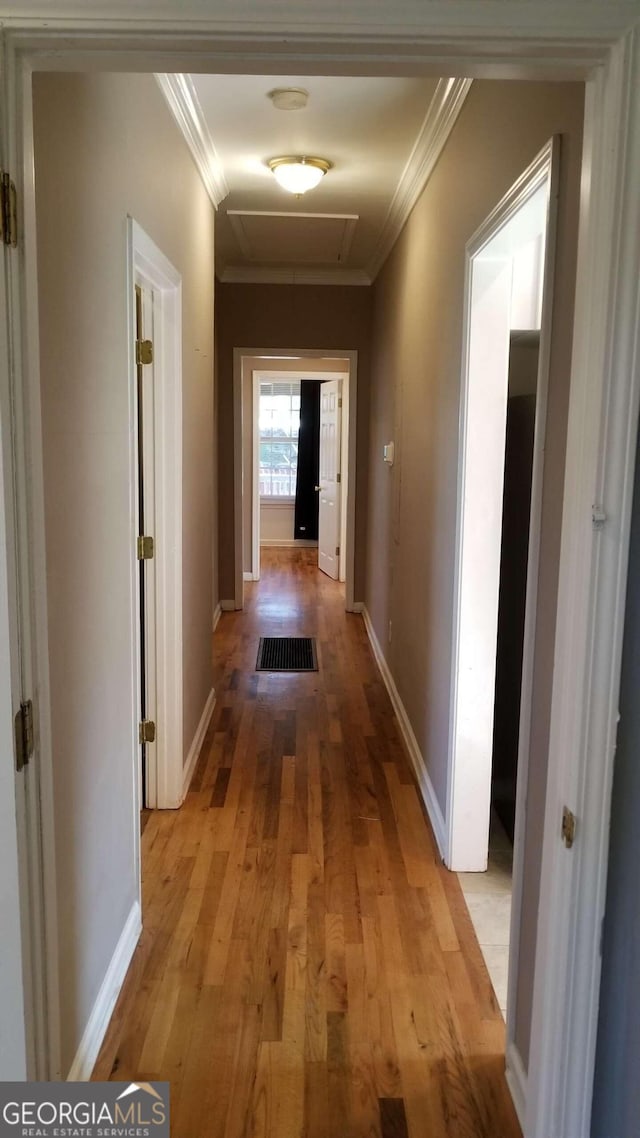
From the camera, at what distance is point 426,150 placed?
3.28 metres

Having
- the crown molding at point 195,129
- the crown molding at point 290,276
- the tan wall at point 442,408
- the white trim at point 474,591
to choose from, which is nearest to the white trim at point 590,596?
the tan wall at point 442,408

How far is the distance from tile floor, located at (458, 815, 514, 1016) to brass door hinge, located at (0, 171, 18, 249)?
211cm

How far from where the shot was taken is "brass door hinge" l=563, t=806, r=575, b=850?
1.20 metres

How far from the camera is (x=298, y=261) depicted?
19.1 ft

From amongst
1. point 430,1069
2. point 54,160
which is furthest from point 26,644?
point 430,1069

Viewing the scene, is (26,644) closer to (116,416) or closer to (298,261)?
(116,416)

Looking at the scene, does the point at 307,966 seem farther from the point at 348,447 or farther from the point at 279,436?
the point at 279,436

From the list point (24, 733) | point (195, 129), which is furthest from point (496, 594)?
point (195, 129)

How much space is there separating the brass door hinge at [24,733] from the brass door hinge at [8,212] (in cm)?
67

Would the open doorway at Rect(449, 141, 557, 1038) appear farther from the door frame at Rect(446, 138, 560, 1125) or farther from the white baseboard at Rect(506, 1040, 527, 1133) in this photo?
the white baseboard at Rect(506, 1040, 527, 1133)

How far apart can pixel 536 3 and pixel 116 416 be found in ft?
4.36

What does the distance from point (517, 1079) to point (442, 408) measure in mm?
2130

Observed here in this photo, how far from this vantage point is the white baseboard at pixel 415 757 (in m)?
2.98

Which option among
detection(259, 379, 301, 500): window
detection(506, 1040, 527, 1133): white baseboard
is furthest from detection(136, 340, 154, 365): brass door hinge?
detection(259, 379, 301, 500): window
